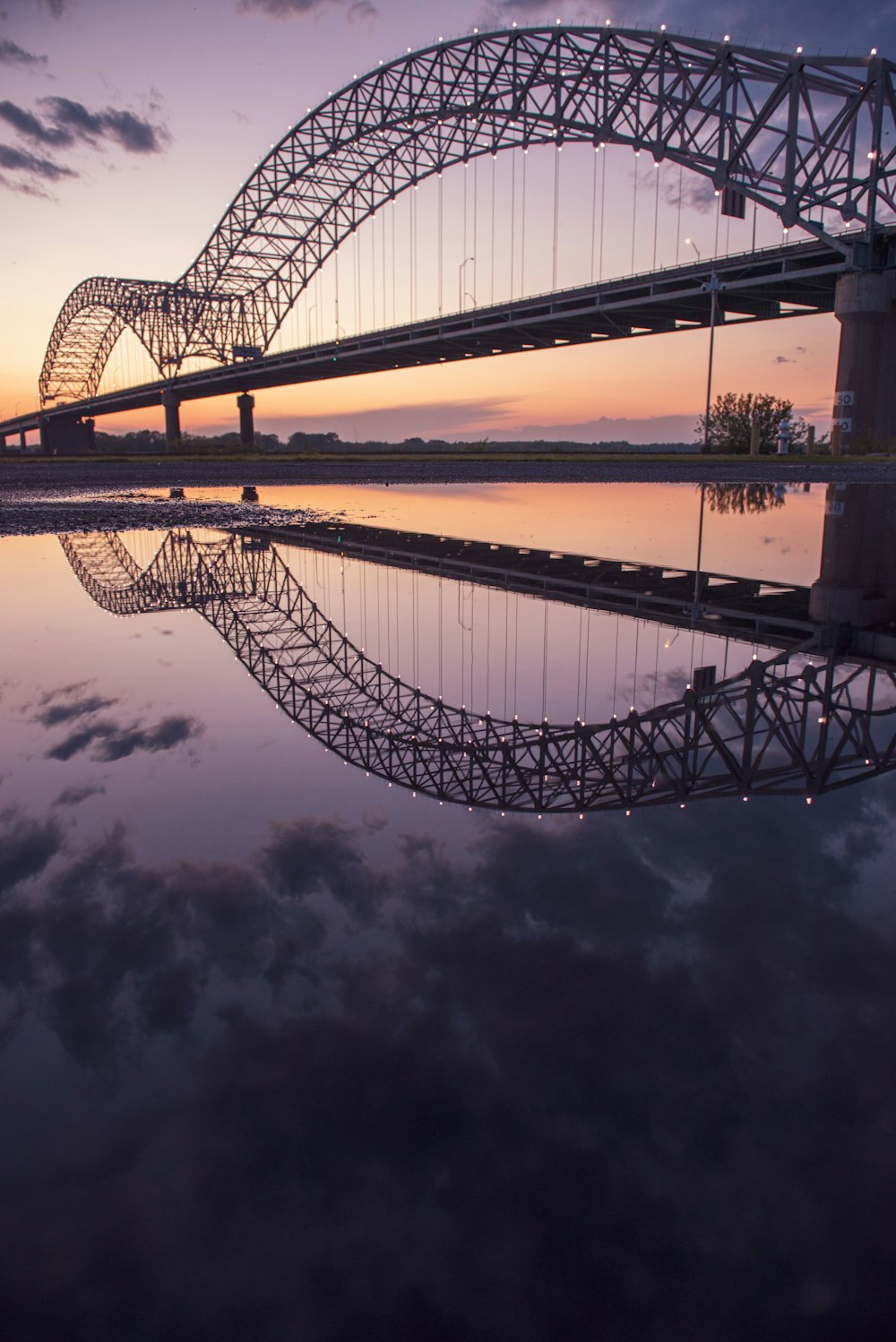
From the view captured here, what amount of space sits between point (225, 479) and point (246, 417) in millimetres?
59895

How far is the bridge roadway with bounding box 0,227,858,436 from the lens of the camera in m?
41.5

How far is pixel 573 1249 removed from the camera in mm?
1283

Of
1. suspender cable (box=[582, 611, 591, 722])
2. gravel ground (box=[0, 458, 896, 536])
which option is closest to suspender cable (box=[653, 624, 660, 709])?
suspender cable (box=[582, 611, 591, 722])

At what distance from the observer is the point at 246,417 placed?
8500cm

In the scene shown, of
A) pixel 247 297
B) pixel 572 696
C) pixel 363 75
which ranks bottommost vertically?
pixel 572 696

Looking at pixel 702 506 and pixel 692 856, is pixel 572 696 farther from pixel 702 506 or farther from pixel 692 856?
pixel 702 506

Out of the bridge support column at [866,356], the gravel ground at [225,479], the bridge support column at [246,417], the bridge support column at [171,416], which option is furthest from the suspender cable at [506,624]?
the bridge support column at [171,416]

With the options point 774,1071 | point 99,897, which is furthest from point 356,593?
point 774,1071

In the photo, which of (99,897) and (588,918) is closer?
(588,918)

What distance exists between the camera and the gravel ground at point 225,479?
1423 centimetres

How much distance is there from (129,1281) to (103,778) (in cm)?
231

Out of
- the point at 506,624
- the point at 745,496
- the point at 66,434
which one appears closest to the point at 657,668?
the point at 506,624

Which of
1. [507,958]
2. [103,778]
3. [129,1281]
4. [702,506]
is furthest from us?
[702,506]

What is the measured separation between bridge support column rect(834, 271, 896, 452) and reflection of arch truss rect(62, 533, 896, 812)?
1544 inches
